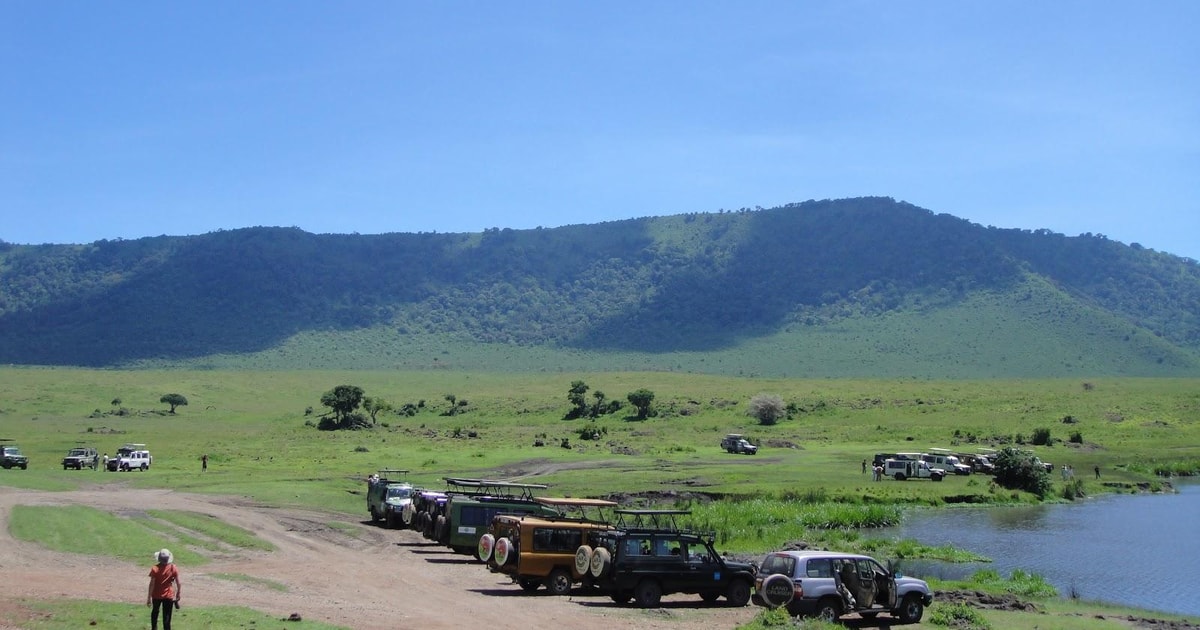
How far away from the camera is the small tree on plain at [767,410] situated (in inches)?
4043

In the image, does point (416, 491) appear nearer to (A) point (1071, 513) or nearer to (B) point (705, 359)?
(A) point (1071, 513)

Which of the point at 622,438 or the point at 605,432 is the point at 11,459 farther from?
the point at 605,432

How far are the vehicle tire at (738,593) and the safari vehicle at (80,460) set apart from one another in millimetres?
50561

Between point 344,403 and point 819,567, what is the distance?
81.8 meters

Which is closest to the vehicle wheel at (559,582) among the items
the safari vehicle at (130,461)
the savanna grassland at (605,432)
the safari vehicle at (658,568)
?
the safari vehicle at (658,568)

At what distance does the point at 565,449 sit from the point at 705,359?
398ft

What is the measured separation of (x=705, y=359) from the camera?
199000mm

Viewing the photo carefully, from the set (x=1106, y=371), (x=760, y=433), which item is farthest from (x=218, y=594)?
(x=1106, y=371)

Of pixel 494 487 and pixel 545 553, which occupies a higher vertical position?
pixel 494 487

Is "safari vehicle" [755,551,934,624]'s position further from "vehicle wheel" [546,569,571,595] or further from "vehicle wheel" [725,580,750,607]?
"vehicle wheel" [546,569,571,595]

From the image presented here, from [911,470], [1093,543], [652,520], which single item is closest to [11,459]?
[652,520]

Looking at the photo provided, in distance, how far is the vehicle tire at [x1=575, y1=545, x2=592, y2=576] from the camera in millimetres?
27812

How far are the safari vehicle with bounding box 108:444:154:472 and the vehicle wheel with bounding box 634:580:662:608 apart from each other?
1818 inches

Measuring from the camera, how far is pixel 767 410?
338 ft
